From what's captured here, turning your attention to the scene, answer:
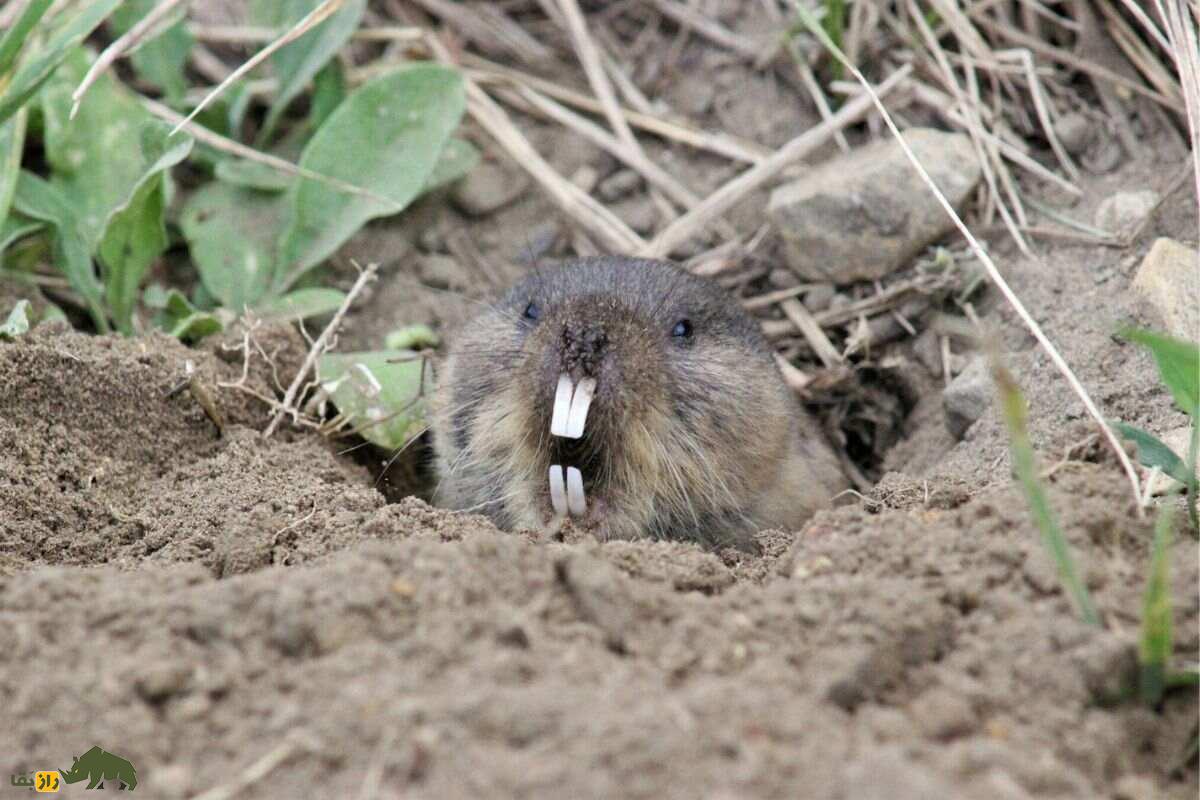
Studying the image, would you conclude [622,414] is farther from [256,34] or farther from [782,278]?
[256,34]

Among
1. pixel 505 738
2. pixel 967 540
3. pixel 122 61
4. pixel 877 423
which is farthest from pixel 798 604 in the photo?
pixel 122 61

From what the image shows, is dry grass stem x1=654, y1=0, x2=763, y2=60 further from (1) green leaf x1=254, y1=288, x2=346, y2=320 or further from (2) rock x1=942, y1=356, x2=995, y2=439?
(1) green leaf x1=254, y1=288, x2=346, y2=320

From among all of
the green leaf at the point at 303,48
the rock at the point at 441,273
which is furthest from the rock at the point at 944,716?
the green leaf at the point at 303,48

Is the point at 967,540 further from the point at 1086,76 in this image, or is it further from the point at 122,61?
the point at 122,61

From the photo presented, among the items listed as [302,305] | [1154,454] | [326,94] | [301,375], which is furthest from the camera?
[326,94]

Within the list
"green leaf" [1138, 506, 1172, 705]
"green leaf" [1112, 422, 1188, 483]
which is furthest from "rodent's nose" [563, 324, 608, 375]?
"green leaf" [1138, 506, 1172, 705]

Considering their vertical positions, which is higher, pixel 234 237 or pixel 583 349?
pixel 583 349

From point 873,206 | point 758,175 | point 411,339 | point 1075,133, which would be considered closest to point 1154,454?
point 873,206
